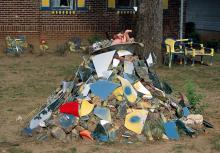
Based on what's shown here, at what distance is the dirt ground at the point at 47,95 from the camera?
7035mm

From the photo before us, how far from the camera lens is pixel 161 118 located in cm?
761

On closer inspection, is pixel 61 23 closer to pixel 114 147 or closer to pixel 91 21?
pixel 91 21

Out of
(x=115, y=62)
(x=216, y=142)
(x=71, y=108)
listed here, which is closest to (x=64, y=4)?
(x=115, y=62)

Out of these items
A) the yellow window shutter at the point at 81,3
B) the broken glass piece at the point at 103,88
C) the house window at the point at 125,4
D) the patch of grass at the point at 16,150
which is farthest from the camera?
the house window at the point at 125,4

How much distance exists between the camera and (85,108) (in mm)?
7512

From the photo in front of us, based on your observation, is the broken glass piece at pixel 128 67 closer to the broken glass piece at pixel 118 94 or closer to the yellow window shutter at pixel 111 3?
the broken glass piece at pixel 118 94

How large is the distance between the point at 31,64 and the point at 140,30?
338 centimetres

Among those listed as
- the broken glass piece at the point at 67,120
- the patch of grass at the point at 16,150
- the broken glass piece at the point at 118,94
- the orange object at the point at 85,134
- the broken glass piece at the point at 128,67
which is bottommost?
the patch of grass at the point at 16,150

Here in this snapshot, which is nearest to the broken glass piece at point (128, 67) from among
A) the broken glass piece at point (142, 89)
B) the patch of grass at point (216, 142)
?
the broken glass piece at point (142, 89)

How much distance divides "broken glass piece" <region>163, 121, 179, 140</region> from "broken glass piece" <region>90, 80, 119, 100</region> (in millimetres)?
937

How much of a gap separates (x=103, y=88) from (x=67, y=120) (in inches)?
29.2

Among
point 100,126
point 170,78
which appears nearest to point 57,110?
point 100,126

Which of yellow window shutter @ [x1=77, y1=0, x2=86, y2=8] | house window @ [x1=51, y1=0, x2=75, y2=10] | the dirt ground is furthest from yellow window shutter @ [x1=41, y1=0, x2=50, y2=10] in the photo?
the dirt ground

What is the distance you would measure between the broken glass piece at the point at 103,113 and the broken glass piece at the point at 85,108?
86 mm
